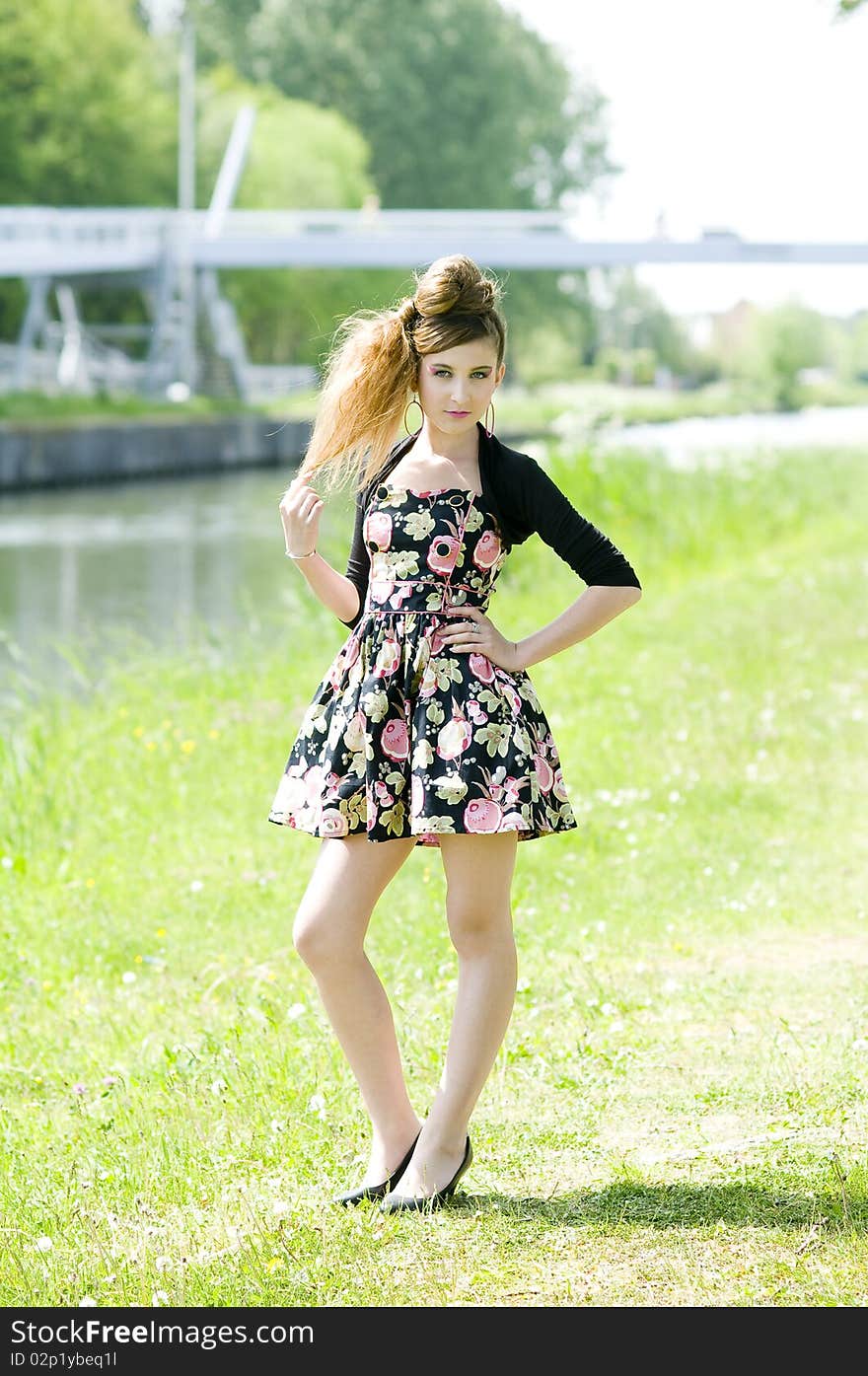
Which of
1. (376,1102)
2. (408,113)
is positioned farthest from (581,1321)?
(408,113)

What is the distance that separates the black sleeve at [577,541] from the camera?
130 inches

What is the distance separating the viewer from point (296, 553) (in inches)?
134

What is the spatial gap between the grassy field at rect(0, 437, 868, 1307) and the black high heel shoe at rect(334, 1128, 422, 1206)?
0.06m

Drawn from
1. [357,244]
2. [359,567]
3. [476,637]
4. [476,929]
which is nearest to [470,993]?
[476,929]

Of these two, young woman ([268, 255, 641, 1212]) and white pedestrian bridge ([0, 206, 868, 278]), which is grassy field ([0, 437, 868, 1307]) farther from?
white pedestrian bridge ([0, 206, 868, 278])

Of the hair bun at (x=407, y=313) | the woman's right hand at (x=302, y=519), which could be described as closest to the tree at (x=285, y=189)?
the hair bun at (x=407, y=313)

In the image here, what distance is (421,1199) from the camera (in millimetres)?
3375

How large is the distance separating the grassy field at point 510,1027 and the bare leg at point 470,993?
4.6 inches

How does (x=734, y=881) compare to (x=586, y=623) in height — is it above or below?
below

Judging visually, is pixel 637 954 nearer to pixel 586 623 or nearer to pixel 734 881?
pixel 734 881

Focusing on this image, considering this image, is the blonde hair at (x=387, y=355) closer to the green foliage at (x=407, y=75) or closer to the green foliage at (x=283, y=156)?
the green foliage at (x=283, y=156)

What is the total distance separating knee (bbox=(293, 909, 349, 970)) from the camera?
3.29 meters

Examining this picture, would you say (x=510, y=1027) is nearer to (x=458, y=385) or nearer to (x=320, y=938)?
(x=320, y=938)

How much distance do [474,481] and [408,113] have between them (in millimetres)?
74631
